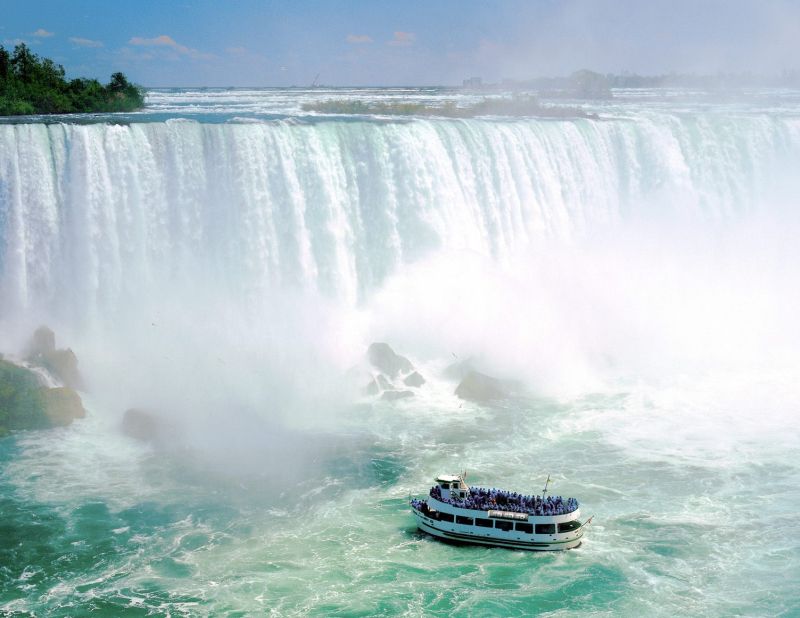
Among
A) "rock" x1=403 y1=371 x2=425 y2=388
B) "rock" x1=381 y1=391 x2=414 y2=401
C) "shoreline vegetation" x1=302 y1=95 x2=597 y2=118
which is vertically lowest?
"rock" x1=381 y1=391 x2=414 y2=401

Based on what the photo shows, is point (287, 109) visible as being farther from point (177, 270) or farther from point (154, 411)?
point (154, 411)

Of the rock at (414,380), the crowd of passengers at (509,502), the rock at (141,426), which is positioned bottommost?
the crowd of passengers at (509,502)

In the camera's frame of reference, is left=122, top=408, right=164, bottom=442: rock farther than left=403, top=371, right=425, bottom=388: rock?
No

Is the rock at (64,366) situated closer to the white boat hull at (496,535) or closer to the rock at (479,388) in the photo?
the rock at (479,388)

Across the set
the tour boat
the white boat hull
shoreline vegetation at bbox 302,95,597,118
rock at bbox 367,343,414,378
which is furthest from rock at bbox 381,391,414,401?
shoreline vegetation at bbox 302,95,597,118

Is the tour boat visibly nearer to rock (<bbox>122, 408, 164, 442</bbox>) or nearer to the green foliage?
rock (<bbox>122, 408, 164, 442</bbox>)

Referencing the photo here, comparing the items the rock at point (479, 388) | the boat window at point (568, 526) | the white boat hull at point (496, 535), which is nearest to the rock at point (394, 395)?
the rock at point (479, 388)
